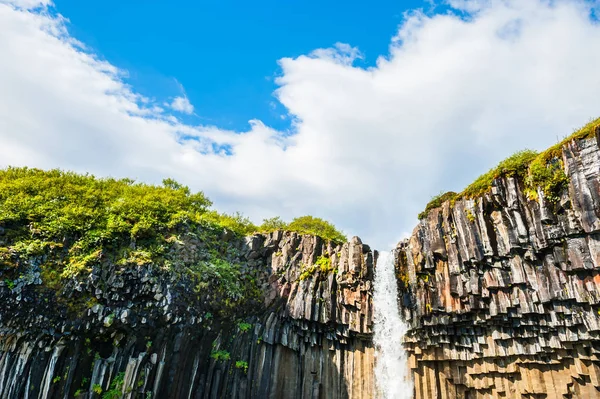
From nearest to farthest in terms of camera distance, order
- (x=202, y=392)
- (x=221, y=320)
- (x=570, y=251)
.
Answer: (x=570, y=251)
(x=202, y=392)
(x=221, y=320)

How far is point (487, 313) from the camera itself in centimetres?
1438

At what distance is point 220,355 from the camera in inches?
698

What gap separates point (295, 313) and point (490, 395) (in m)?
9.43

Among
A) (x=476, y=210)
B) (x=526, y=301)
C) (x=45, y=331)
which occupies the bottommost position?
(x=45, y=331)

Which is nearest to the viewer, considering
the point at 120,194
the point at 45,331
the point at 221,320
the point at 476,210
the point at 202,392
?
the point at 45,331

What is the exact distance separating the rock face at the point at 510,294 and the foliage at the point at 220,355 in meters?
9.06

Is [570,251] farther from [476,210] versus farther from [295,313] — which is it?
[295,313]

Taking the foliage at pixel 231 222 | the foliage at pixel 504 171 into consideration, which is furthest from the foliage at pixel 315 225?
the foliage at pixel 504 171

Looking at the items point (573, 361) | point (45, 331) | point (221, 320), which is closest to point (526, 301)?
point (573, 361)

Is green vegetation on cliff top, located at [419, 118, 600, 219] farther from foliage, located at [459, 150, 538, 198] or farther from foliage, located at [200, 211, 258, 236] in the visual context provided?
foliage, located at [200, 211, 258, 236]

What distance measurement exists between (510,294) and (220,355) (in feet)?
44.1

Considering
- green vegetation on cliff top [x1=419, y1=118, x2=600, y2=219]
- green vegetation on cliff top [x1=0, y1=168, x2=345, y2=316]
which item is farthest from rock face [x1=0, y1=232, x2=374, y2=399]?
green vegetation on cliff top [x1=419, y1=118, x2=600, y2=219]

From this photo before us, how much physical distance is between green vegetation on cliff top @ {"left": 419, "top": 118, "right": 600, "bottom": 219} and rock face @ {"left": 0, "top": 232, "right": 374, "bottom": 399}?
23.8 feet

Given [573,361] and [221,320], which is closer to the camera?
[573,361]
